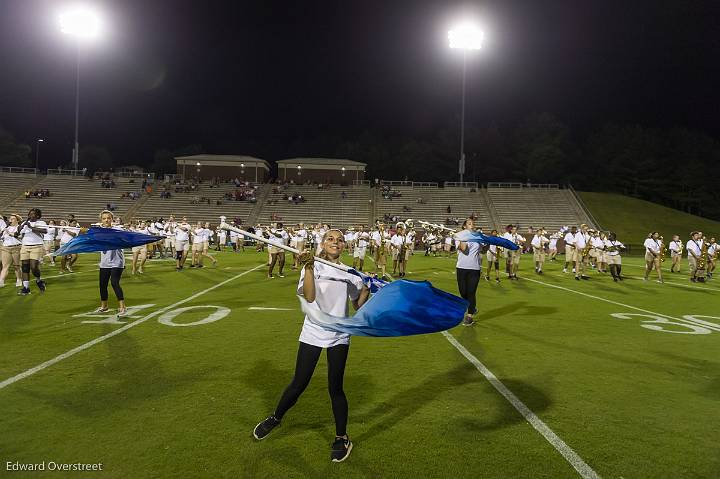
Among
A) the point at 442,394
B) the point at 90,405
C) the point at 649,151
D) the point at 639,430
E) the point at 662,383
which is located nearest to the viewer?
the point at 639,430

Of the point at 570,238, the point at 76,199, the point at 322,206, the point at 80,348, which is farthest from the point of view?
the point at 322,206

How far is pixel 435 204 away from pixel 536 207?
10741 mm

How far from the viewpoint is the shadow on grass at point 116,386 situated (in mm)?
4727

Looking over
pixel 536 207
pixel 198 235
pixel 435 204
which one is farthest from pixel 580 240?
pixel 536 207

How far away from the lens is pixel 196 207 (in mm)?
46625

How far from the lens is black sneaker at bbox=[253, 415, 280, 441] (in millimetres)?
4055

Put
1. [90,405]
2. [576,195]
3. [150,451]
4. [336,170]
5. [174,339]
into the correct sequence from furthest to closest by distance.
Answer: [336,170], [576,195], [174,339], [90,405], [150,451]

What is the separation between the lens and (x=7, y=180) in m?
49.3

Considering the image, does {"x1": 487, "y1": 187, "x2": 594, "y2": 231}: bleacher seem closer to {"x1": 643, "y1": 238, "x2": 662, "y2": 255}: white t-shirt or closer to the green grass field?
{"x1": 643, "y1": 238, "x2": 662, "y2": 255}: white t-shirt

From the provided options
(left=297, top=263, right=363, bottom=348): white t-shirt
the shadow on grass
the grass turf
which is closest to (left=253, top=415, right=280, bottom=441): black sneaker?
(left=297, top=263, right=363, bottom=348): white t-shirt

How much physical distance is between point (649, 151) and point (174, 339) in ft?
264

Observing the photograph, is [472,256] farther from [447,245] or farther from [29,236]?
[447,245]

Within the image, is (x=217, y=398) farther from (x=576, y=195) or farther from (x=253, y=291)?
(x=576, y=195)

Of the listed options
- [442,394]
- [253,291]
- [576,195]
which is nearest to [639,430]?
[442,394]
